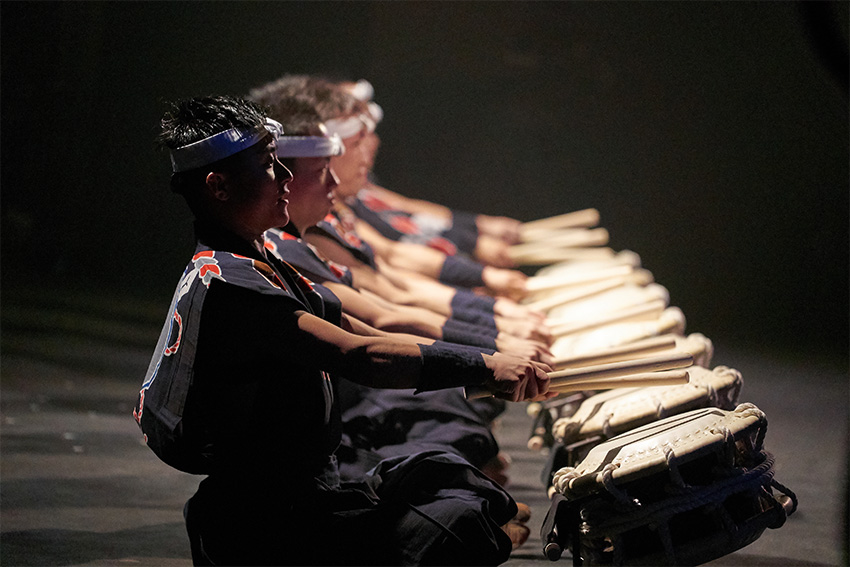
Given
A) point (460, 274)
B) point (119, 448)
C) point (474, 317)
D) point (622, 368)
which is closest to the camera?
point (622, 368)

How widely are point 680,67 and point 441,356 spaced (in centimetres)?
479

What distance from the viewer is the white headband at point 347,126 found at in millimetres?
2738

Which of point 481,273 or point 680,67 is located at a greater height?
point 680,67

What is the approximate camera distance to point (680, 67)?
5.85 meters

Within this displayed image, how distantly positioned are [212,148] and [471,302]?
1381mm

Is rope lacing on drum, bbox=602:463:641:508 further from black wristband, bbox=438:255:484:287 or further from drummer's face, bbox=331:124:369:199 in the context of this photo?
black wristband, bbox=438:255:484:287

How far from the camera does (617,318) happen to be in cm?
278

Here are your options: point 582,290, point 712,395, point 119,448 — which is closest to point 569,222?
point 582,290

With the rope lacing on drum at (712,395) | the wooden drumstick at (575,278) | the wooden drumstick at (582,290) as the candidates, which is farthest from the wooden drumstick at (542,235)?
the rope lacing on drum at (712,395)

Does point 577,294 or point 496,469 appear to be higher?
point 577,294

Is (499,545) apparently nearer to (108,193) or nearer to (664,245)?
(108,193)

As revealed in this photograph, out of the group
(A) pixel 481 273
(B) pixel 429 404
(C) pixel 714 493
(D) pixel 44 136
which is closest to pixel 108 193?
(D) pixel 44 136

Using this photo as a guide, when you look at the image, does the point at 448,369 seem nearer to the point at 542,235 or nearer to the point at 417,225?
the point at 417,225

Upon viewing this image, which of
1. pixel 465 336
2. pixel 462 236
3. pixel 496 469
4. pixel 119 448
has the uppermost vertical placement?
pixel 465 336
